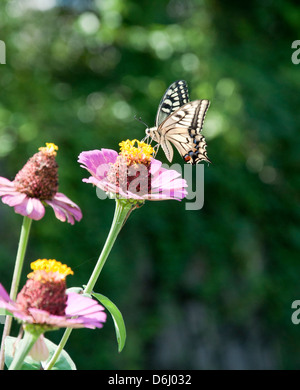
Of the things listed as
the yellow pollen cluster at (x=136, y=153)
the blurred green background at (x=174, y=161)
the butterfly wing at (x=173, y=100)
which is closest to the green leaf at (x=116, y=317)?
the yellow pollen cluster at (x=136, y=153)

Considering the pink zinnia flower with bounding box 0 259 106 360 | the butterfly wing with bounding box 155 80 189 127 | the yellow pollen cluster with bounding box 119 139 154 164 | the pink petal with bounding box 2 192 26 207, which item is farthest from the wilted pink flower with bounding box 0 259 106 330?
the butterfly wing with bounding box 155 80 189 127

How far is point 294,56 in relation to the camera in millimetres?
3098

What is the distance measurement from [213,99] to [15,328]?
5.06 feet

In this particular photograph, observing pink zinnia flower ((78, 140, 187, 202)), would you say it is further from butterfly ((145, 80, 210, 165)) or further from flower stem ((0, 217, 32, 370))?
butterfly ((145, 80, 210, 165))

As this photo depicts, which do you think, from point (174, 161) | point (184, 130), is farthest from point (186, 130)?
point (174, 161)

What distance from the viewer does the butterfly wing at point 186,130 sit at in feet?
3.28

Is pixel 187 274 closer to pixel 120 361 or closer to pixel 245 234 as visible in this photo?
pixel 245 234

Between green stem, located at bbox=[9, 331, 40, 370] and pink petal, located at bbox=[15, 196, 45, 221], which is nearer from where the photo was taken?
green stem, located at bbox=[9, 331, 40, 370]

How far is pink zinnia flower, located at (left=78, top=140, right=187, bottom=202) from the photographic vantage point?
1.82ft

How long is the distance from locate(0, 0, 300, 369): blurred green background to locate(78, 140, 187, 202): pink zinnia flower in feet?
5.36

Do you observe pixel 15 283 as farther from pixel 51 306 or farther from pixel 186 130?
pixel 186 130

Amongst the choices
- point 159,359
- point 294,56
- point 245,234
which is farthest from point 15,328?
point 294,56

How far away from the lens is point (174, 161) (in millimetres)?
2643
